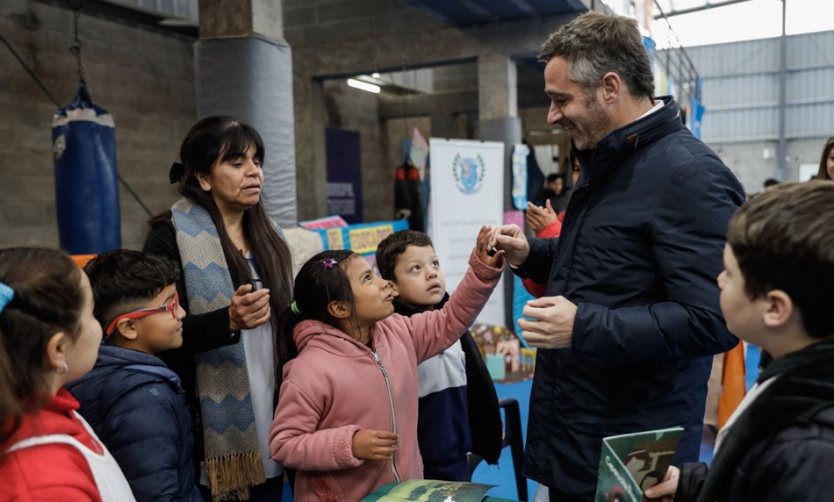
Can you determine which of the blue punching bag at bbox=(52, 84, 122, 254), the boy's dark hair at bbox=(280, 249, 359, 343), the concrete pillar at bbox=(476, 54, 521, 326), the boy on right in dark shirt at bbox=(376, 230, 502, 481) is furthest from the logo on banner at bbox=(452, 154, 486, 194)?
the boy's dark hair at bbox=(280, 249, 359, 343)

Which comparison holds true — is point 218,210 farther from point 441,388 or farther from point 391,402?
point 441,388

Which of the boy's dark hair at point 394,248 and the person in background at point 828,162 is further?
the person in background at point 828,162

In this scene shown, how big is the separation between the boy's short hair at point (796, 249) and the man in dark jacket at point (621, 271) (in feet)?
1.12

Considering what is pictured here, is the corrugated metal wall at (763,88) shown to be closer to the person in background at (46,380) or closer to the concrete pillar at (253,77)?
the concrete pillar at (253,77)

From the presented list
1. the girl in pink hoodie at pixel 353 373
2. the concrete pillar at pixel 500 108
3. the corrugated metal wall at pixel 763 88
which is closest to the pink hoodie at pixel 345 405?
the girl in pink hoodie at pixel 353 373

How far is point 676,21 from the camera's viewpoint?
60.6ft

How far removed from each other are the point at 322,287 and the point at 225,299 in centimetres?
28

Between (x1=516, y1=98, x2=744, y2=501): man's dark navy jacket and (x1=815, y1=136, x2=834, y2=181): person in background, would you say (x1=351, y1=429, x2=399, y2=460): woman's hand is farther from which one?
(x1=815, y1=136, x2=834, y2=181): person in background

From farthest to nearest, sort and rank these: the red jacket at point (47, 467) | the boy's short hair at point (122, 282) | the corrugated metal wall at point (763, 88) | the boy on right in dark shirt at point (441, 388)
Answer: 1. the corrugated metal wall at point (763, 88)
2. the boy on right in dark shirt at point (441, 388)
3. the boy's short hair at point (122, 282)
4. the red jacket at point (47, 467)

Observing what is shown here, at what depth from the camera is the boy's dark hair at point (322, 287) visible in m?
1.63

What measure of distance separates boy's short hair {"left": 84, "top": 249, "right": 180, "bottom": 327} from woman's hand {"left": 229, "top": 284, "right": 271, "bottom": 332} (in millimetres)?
174

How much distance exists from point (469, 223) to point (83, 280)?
13.0 feet

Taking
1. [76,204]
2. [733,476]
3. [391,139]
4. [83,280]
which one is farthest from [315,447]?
[391,139]

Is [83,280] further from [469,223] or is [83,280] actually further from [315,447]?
[469,223]
